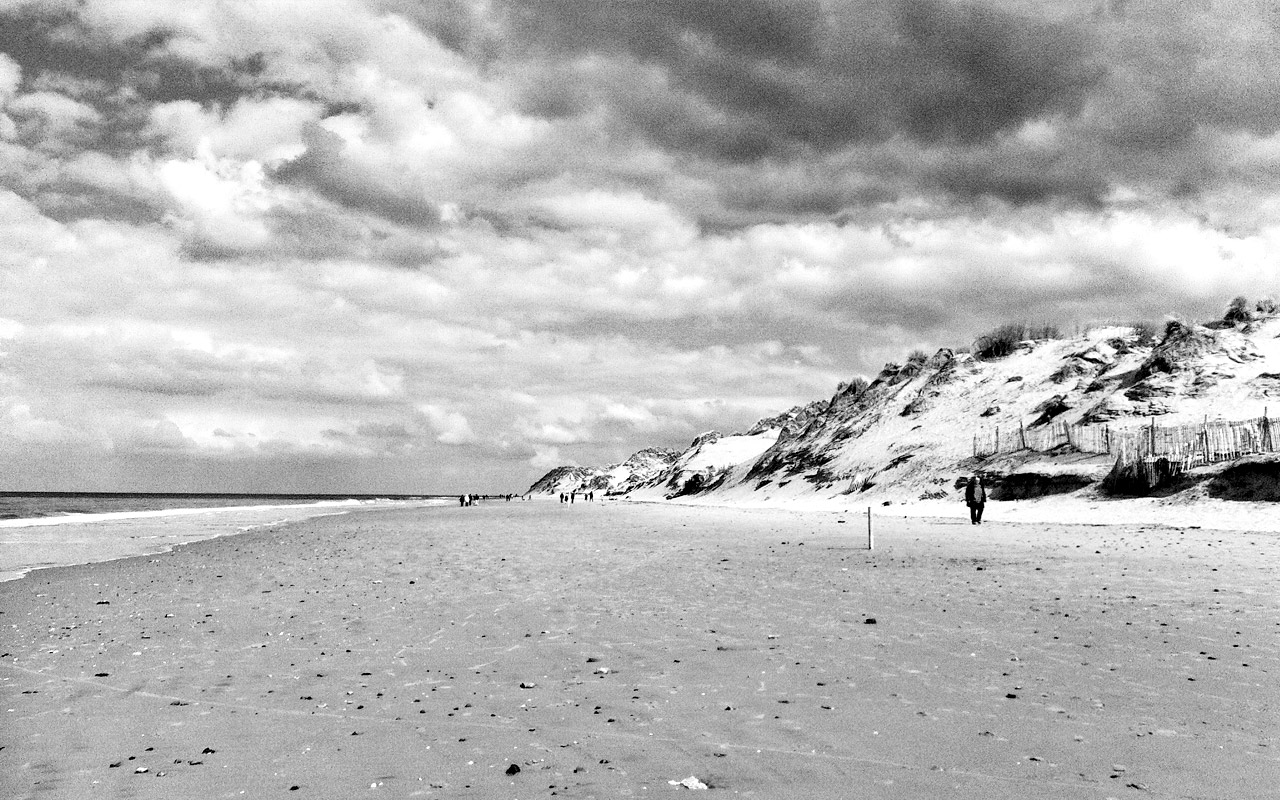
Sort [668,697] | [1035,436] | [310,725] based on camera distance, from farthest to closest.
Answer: [1035,436] → [668,697] → [310,725]

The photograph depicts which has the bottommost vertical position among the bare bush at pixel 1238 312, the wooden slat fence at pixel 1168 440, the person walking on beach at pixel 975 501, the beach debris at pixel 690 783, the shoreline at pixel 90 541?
the shoreline at pixel 90 541

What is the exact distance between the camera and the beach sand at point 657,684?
607cm

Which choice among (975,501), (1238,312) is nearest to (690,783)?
(975,501)

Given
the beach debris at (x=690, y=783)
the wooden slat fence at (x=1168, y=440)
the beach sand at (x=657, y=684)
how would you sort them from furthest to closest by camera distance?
the wooden slat fence at (x=1168, y=440) < the beach sand at (x=657, y=684) < the beach debris at (x=690, y=783)

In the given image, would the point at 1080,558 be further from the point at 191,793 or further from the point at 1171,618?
the point at 191,793

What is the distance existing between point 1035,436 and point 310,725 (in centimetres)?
4999

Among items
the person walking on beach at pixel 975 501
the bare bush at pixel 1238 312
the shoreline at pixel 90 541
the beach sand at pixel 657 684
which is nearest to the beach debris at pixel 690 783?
the beach sand at pixel 657 684

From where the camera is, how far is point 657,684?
28.1 feet

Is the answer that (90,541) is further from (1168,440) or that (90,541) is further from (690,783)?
(1168,440)

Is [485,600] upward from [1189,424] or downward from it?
downward

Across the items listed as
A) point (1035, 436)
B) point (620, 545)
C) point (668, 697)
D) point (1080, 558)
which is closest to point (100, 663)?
point (668, 697)

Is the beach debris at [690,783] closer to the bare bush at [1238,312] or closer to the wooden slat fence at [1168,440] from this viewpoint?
the wooden slat fence at [1168,440]

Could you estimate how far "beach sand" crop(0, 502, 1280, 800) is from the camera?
6.07 meters

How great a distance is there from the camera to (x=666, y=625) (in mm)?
11781
